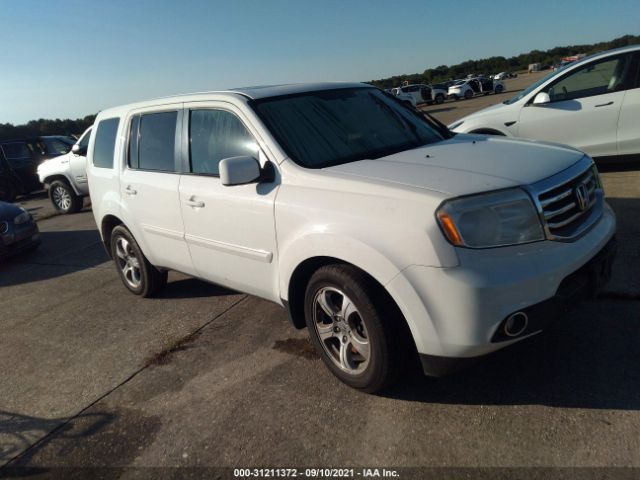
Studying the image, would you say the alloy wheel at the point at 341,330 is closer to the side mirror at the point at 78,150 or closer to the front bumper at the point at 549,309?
the front bumper at the point at 549,309

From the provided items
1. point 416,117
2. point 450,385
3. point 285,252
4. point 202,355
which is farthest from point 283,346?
point 416,117

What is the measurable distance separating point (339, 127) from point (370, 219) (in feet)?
3.70

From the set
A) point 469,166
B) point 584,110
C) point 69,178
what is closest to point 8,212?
point 69,178

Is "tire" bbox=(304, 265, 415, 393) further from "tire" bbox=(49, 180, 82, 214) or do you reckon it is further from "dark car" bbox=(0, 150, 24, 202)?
"dark car" bbox=(0, 150, 24, 202)

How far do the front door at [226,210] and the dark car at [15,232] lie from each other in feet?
16.2

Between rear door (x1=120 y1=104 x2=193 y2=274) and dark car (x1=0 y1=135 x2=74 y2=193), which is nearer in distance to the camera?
rear door (x1=120 y1=104 x2=193 y2=274)

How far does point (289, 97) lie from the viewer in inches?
139

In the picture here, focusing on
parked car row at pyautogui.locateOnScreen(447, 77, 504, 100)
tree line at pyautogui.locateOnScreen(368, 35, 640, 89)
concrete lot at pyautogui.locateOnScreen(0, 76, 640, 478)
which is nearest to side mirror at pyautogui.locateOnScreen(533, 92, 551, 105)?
concrete lot at pyautogui.locateOnScreen(0, 76, 640, 478)

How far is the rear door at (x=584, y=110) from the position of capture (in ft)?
21.0

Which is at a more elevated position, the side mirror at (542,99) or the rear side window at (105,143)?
the rear side window at (105,143)

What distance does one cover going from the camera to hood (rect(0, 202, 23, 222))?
751 centimetres

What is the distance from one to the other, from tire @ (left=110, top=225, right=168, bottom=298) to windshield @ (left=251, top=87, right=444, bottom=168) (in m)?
2.15

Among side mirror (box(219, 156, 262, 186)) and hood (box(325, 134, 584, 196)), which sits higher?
side mirror (box(219, 156, 262, 186))

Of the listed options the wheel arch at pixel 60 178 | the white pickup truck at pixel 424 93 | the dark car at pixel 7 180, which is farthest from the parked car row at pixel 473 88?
the wheel arch at pixel 60 178
